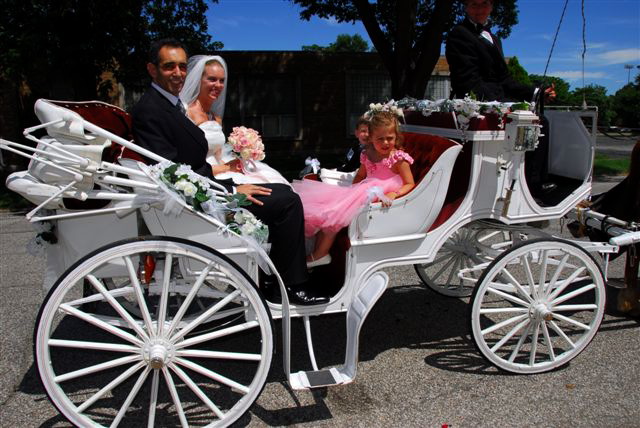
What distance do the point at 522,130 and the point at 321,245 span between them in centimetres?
144

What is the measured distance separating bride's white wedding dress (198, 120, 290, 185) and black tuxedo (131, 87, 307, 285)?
Answer: 0.44 metres

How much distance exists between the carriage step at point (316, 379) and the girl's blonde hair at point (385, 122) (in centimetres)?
154

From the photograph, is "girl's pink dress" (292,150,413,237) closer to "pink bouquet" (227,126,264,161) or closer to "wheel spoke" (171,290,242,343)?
"pink bouquet" (227,126,264,161)

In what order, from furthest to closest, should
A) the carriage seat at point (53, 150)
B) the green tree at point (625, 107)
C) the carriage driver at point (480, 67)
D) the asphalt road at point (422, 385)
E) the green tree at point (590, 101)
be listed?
the green tree at point (625, 107)
the green tree at point (590, 101)
the carriage driver at point (480, 67)
the asphalt road at point (422, 385)
the carriage seat at point (53, 150)

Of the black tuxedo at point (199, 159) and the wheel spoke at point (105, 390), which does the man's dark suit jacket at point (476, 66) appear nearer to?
the black tuxedo at point (199, 159)

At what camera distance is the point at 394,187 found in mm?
3385

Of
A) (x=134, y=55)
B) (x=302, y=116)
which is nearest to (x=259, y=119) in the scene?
(x=302, y=116)

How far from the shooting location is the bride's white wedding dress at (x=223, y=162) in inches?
136

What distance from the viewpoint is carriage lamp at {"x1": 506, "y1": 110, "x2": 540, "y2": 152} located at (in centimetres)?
321

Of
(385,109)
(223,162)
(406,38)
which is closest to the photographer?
(385,109)

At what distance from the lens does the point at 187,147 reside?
293 centimetres

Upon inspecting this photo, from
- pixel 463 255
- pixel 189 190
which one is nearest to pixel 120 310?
pixel 189 190

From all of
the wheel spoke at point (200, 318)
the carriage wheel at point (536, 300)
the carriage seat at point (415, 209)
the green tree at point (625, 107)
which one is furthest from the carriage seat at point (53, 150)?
the green tree at point (625, 107)

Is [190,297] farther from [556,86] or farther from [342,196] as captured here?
[556,86]
